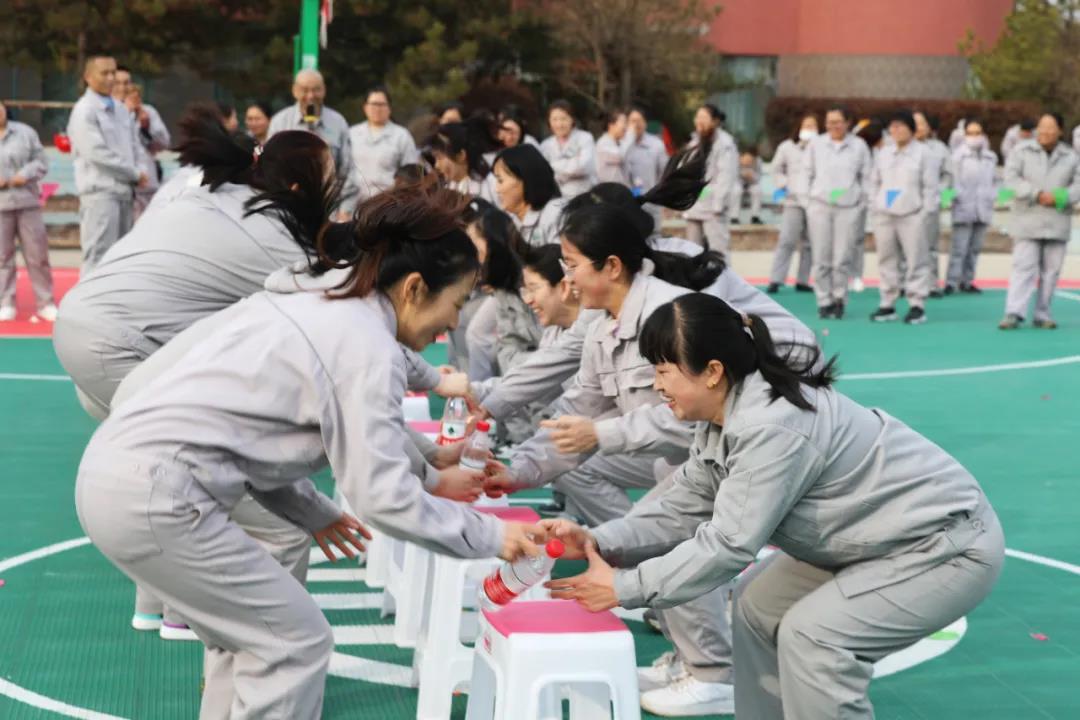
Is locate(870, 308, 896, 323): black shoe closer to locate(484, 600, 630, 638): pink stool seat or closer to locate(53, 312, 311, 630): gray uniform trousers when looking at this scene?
locate(53, 312, 311, 630): gray uniform trousers

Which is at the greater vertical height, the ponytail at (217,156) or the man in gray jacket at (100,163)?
the ponytail at (217,156)

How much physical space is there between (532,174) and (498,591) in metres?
4.05

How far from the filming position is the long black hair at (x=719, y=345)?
12.2 ft

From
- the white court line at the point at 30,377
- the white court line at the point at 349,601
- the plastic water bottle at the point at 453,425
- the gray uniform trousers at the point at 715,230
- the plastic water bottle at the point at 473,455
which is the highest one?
the plastic water bottle at the point at 473,455

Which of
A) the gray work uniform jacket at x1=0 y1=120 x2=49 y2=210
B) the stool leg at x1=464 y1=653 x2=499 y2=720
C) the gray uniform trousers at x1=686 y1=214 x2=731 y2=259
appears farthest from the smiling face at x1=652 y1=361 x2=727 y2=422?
the gray uniform trousers at x1=686 y1=214 x2=731 y2=259

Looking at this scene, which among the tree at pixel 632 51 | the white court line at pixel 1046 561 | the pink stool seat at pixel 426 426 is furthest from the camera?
the tree at pixel 632 51

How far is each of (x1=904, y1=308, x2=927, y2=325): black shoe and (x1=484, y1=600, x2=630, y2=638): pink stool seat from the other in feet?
35.2

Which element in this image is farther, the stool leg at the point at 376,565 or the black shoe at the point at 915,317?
the black shoe at the point at 915,317

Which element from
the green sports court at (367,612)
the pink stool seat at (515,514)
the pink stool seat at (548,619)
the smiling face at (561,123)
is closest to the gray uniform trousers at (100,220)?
the green sports court at (367,612)

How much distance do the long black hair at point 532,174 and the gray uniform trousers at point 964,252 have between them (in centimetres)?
974

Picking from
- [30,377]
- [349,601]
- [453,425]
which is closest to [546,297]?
[453,425]

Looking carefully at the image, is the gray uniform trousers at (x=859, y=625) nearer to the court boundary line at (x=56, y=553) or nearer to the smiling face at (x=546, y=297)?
the court boundary line at (x=56, y=553)

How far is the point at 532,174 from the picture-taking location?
7.85m

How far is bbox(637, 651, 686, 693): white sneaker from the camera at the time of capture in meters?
4.96
